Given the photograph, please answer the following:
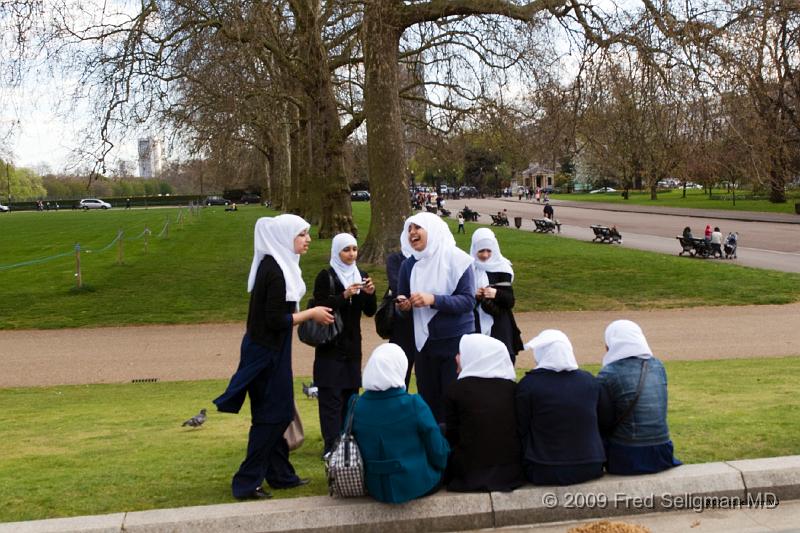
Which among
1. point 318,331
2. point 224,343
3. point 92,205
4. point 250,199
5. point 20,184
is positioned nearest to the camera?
point 318,331

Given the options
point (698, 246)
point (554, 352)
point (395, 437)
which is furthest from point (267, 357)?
point (698, 246)

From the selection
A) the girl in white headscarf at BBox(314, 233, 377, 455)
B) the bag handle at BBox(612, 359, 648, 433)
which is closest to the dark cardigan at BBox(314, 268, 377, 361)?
the girl in white headscarf at BBox(314, 233, 377, 455)

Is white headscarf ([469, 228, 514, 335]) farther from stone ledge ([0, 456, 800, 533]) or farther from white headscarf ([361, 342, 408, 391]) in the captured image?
white headscarf ([361, 342, 408, 391])

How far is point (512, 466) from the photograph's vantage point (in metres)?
5.33

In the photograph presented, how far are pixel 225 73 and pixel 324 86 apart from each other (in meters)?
6.82

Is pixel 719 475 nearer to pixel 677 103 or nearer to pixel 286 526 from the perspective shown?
pixel 286 526

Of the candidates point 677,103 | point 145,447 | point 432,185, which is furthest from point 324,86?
point 432,185

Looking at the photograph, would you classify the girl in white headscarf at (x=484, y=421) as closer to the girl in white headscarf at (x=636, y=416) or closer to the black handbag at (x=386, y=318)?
the girl in white headscarf at (x=636, y=416)

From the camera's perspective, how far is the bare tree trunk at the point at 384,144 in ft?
66.9

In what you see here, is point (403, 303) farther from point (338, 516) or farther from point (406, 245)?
point (338, 516)

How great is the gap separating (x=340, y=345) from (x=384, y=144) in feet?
52.7

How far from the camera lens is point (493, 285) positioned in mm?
7445

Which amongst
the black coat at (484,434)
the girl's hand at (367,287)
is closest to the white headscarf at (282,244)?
the girl's hand at (367,287)

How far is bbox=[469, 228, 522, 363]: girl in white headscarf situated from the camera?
7359 mm
